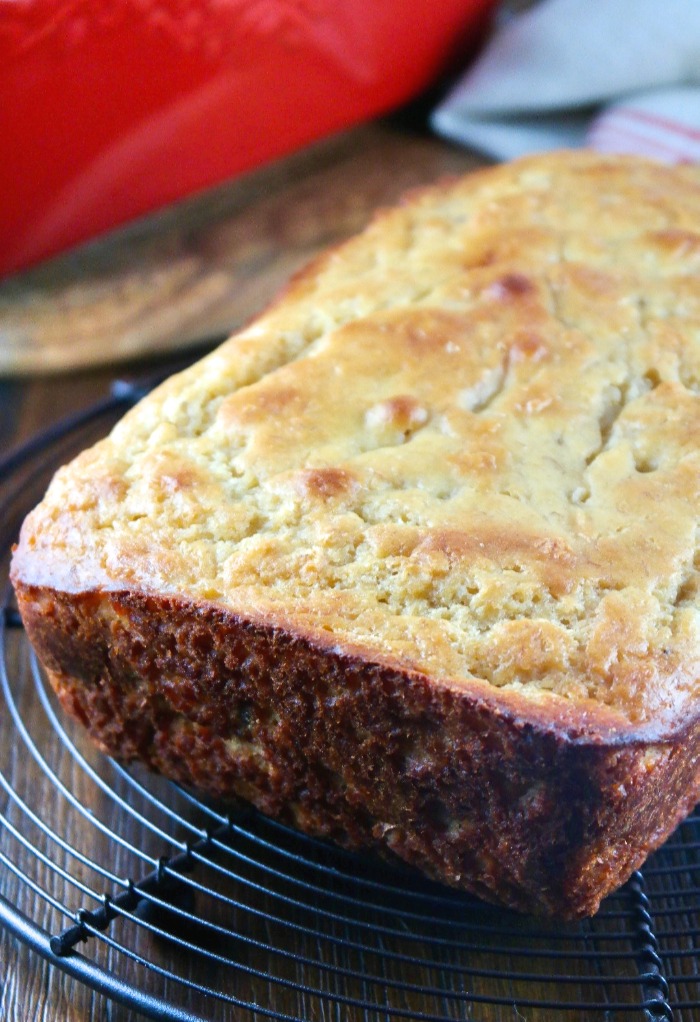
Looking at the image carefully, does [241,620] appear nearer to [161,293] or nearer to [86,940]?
[86,940]

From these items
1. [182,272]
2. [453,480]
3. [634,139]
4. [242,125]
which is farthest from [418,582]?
[634,139]

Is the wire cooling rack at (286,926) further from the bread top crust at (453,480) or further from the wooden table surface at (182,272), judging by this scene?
the wooden table surface at (182,272)

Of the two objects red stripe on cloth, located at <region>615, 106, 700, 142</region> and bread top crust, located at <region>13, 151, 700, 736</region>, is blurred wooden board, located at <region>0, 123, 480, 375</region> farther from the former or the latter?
bread top crust, located at <region>13, 151, 700, 736</region>

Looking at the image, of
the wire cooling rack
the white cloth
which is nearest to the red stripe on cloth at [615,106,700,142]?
the white cloth

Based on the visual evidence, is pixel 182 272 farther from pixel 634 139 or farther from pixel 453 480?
pixel 453 480

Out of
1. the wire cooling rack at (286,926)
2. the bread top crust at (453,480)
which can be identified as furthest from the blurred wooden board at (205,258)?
the wire cooling rack at (286,926)

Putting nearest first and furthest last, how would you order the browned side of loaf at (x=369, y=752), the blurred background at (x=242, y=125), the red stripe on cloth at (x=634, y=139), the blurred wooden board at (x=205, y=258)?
the browned side of loaf at (x=369, y=752), the blurred background at (x=242, y=125), the blurred wooden board at (x=205, y=258), the red stripe on cloth at (x=634, y=139)
